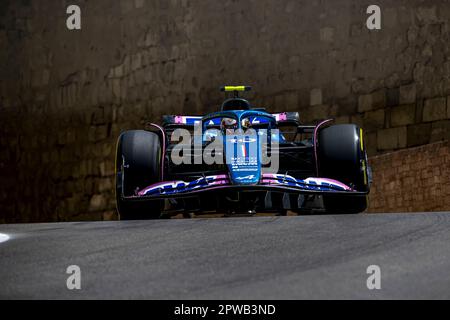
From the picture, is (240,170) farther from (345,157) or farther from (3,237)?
(3,237)

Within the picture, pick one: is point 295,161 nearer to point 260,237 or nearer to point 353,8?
point 260,237

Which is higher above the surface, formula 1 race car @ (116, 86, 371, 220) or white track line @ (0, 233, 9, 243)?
formula 1 race car @ (116, 86, 371, 220)

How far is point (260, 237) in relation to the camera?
7.27m

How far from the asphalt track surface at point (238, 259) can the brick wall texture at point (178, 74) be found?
8.47m

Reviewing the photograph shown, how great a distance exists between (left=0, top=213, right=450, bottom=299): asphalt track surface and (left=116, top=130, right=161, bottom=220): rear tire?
114 cm

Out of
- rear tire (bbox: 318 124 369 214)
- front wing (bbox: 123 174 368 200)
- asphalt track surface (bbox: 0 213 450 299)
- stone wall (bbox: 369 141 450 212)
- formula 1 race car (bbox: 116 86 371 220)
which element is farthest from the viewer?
stone wall (bbox: 369 141 450 212)

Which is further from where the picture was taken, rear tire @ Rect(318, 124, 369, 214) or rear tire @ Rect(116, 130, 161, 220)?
rear tire @ Rect(116, 130, 161, 220)

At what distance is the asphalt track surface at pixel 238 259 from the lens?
4926 millimetres

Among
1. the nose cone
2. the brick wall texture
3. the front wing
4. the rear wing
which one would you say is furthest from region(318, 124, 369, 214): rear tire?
the brick wall texture

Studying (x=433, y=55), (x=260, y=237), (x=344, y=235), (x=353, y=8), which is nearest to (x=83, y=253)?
(x=260, y=237)

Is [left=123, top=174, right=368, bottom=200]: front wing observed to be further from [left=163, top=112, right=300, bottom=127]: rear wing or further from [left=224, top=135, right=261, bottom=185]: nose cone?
[left=163, top=112, right=300, bottom=127]: rear wing

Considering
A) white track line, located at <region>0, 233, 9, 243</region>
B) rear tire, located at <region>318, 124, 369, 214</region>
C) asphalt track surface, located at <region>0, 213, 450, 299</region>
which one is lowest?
white track line, located at <region>0, 233, 9, 243</region>

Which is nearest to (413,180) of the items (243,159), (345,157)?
(345,157)

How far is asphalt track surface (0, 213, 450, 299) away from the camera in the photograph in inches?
194
